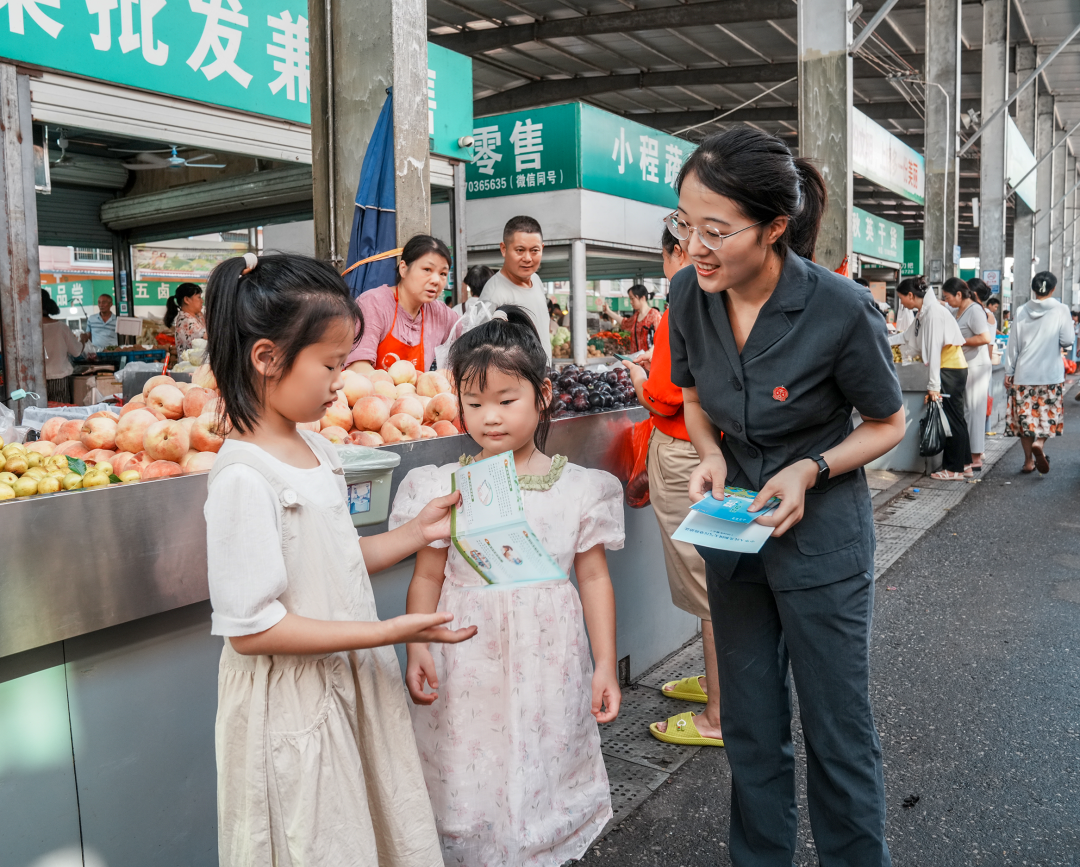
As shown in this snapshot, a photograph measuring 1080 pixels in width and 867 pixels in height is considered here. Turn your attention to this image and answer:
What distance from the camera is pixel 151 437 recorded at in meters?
2.56

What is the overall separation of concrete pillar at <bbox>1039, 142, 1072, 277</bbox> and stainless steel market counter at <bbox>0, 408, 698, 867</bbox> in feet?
93.1

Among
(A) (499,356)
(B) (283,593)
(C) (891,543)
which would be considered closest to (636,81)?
(C) (891,543)

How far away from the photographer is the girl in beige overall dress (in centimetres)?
144

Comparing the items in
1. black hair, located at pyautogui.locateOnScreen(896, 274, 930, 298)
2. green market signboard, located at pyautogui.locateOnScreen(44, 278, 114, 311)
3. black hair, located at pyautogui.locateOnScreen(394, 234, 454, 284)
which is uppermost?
green market signboard, located at pyautogui.locateOnScreen(44, 278, 114, 311)

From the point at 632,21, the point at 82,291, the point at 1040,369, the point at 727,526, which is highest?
the point at 632,21

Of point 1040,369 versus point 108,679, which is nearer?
point 108,679

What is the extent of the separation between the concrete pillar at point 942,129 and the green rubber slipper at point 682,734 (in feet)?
36.7

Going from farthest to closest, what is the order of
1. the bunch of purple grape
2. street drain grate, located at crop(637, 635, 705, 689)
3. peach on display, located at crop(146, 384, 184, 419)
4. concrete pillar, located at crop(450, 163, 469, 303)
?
1. concrete pillar, located at crop(450, 163, 469, 303)
2. street drain grate, located at crop(637, 635, 705, 689)
3. the bunch of purple grape
4. peach on display, located at crop(146, 384, 184, 419)

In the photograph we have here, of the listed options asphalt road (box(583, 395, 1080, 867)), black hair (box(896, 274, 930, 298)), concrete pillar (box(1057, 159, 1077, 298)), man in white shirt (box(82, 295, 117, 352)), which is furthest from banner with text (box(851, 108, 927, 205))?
concrete pillar (box(1057, 159, 1077, 298))

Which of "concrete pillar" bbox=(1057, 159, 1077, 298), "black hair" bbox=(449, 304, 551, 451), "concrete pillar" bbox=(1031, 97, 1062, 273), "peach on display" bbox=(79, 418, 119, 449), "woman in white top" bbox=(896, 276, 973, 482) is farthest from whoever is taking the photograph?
"concrete pillar" bbox=(1057, 159, 1077, 298)

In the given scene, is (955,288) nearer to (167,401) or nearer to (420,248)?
(420,248)

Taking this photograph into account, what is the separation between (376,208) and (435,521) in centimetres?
281

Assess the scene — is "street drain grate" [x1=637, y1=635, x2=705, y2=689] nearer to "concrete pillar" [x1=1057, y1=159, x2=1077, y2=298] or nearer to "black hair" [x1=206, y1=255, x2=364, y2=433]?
"black hair" [x1=206, y1=255, x2=364, y2=433]

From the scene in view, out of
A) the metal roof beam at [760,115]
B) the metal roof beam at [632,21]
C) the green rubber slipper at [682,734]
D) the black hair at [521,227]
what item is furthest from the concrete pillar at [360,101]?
the metal roof beam at [760,115]
